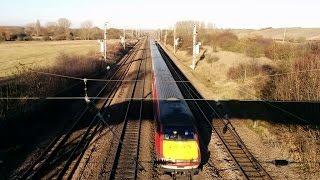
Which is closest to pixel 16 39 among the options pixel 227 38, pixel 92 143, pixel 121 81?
pixel 227 38

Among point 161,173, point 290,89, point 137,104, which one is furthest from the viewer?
point 137,104

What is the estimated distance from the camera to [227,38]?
2968 inches

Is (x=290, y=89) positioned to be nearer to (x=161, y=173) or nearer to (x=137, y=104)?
(x=161, y=173)

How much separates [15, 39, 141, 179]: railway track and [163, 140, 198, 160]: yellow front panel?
154 inches

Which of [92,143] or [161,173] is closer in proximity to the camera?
[161,173]

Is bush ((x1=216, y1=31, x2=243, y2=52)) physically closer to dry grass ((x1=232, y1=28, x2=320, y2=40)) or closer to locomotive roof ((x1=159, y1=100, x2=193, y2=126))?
dry grass ((x1=232, y1=28, x2=320, y2=40))

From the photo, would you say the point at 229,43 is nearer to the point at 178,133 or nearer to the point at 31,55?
the point at 31,55

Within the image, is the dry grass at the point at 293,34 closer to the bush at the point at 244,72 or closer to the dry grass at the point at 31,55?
the dry grass at the point at 31,55

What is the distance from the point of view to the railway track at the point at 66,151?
1482 centimetres

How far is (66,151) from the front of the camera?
17.4m

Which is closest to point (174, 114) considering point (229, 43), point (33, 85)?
point (33, 85)

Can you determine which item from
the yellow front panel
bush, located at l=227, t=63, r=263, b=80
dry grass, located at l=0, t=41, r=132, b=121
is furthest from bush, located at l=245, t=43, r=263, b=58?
the yellow front panel

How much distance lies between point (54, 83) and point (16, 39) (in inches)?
3913

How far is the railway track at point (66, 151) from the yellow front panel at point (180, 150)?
3919 mm
